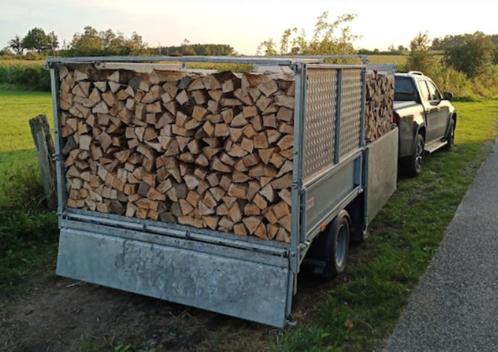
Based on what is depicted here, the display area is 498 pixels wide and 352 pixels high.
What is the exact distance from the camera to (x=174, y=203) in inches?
185

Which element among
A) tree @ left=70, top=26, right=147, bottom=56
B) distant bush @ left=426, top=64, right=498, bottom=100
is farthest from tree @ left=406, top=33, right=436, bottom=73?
tree @ left=70, top=26, right=147, bottom=56

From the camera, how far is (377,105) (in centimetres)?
727

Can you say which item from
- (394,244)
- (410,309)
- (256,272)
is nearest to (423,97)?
(394,244)

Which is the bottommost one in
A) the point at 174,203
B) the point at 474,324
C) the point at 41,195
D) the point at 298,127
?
the point at 474,324

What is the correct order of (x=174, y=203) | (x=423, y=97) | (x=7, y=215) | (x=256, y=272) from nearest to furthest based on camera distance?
(x=256, y=272)
(x=174, y=203)
(x=7, y=215)
(x=423, y=97)

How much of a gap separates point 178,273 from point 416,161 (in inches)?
271

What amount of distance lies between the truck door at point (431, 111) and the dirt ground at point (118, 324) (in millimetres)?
7065

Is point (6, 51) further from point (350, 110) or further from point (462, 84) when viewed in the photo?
point (350, 110)

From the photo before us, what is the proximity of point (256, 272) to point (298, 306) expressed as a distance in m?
0.74

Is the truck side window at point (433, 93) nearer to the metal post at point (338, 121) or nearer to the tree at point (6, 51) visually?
the metal post at point (338, 121)

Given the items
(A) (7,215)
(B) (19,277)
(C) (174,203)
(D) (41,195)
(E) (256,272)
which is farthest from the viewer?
(D) (41,195)

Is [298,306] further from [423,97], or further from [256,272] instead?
[423,97]

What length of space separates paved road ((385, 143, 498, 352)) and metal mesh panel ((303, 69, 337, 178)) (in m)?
1.47

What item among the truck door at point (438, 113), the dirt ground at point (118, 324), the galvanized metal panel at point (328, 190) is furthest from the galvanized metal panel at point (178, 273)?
the truck door at point (438, 113)
